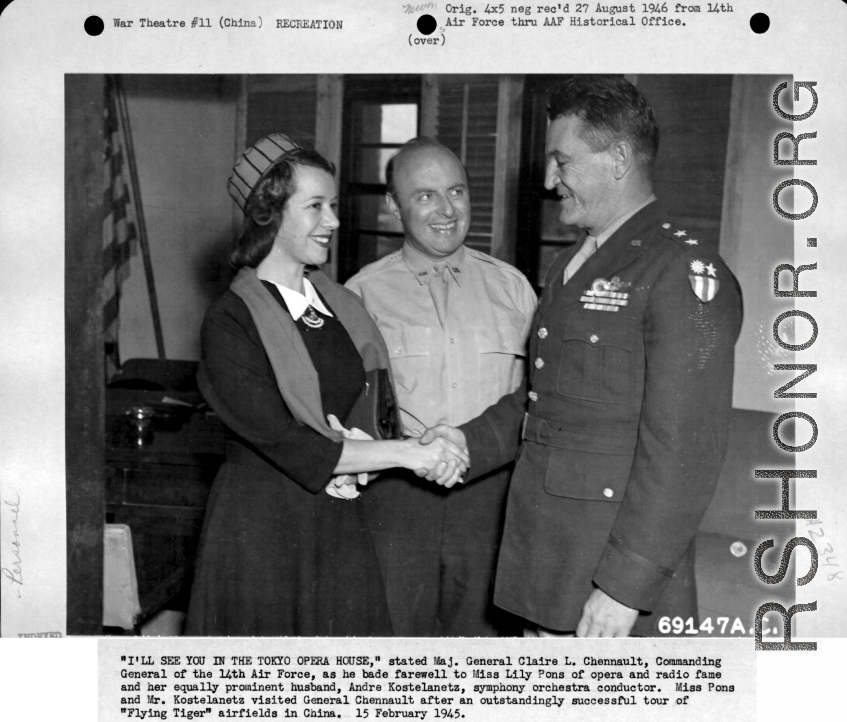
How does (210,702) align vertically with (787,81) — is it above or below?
below

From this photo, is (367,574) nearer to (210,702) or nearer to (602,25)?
(210,702)

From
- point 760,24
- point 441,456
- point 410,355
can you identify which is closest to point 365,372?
point 410,355

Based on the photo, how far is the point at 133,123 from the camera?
7.55 feet

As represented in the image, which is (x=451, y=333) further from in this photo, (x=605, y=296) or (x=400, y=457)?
(x=605, y=296)

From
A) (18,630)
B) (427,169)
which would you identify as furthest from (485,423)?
(18,630)

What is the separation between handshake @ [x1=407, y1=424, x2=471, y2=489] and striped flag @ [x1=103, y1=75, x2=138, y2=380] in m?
0.85

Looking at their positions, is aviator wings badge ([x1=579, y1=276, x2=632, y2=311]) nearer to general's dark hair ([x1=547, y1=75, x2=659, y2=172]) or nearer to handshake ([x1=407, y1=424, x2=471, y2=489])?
general's dark hair ([x1=547, y1=75, x2=659, y2=172])

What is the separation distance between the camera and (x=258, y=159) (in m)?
2.10

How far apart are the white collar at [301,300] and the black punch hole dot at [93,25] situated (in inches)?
29.2

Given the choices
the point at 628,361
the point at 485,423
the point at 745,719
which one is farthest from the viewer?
the point at 485,423

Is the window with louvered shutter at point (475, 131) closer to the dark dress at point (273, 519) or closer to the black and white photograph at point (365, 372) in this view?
the black and white photograph at point (365, 372)

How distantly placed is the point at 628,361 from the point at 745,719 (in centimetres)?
94

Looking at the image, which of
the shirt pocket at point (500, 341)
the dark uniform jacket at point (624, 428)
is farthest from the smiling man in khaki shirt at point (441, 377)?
the dark uniform jacket at point (624, 428)

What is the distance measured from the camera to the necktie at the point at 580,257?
78.0 inches
